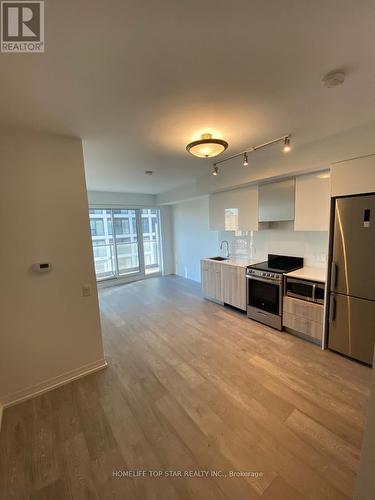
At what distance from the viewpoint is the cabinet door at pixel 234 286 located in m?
3.79

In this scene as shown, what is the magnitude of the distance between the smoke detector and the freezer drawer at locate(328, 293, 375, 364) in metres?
2.19

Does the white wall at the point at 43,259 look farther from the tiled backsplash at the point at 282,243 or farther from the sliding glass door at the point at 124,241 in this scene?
the sliding glass door at the point at 124,241

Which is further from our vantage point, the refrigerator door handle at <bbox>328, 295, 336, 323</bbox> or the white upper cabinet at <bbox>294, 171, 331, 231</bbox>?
the white upper cabinet at <bbox>294, 171, 331, 231</bbox>

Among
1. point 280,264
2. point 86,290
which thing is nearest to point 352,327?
point 280,264

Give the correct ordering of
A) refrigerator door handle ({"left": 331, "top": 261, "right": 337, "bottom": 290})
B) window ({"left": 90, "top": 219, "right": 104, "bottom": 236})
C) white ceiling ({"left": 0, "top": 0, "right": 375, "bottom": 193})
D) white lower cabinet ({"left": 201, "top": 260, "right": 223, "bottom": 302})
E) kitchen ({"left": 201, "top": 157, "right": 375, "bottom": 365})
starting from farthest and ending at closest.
→ 1. window ({"left": 90, "top": 219, "right": 104, "bottom": 236})
2. white lower cabinet ({"left": 201, "top": 260, "right": 223, "bottom": 302})
3. refrigerator door handle ({"left": 331, "top": 261, "right": 337, "bottom": 290})
4. kitchen ({"left": 201, "top": 157, "right": 375, "bottom": 365})
5. white ceiling ({"left": 0, "top": 0, "right": 375, "bottom": 193})

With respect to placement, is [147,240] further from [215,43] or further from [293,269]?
[215,43]

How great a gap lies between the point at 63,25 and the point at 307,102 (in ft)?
5.91

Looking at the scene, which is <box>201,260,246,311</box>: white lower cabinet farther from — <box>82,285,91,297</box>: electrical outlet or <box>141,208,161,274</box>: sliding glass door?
<box>141,208,161,274</box>: sliding glass door

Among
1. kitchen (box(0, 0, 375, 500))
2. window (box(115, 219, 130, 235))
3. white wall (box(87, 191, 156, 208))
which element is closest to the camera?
kitchen (box(0, 0, 375, 500))

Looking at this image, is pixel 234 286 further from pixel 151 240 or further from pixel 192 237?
pixel 151 240

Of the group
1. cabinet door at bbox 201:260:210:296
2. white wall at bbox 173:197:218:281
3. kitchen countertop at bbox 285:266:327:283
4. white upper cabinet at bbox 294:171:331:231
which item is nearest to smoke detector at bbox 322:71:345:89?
white upper cabinet at bbox 294:171:331:231

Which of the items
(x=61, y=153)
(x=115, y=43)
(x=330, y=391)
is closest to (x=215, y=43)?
(x=115, y=43)

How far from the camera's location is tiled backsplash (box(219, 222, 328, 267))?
Answer: 3326 mm

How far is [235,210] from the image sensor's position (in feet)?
13.3
